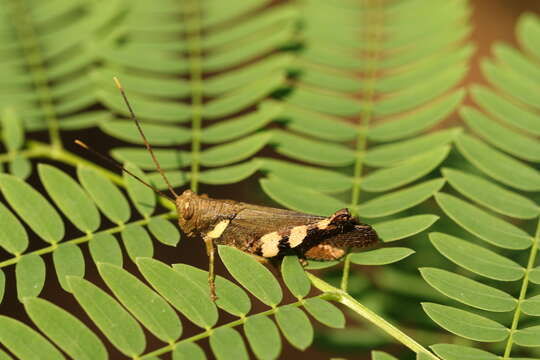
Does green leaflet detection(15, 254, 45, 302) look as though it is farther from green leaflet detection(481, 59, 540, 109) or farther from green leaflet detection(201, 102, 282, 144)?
green leaflet detection(481, 59, 540, 109)

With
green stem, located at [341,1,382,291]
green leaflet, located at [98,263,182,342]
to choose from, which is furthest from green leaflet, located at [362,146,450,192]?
green leaflet, located at [98,263,182,342]

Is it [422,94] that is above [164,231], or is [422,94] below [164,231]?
above

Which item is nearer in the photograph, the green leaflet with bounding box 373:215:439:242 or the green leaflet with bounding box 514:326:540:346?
the green leaflet with bounding box 514:326:540:346

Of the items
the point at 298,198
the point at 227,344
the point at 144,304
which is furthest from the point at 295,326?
the point at 298,198

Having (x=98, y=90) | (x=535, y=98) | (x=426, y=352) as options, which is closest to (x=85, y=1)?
(x=98, y=90)

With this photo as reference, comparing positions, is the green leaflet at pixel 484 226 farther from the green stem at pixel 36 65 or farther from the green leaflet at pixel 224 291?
the green stem at pixel 36 65

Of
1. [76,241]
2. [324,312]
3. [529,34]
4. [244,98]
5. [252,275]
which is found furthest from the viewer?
[529,34]

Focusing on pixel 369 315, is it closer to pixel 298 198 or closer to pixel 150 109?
pixel 298 198

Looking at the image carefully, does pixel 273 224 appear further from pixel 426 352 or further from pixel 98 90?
pixel 98 90
